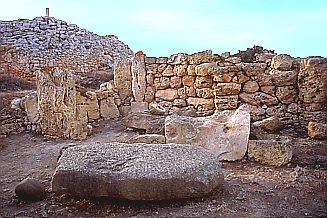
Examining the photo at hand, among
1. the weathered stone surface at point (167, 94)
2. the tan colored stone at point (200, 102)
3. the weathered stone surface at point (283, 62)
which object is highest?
the weathered stone surface at point (283, 62)

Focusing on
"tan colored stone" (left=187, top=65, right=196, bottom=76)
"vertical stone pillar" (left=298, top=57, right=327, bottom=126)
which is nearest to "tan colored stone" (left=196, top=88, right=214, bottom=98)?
"tan colored stone" (left=187, top=65, right=196, bottom=76)

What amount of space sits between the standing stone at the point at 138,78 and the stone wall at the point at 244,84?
0.21m

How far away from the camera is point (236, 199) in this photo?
3.48 m

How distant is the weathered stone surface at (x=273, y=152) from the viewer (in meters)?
4.49

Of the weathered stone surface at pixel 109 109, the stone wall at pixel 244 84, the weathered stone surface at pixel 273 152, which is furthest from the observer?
the weathered stone surface at pixel 109 109

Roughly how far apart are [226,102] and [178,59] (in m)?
1.47

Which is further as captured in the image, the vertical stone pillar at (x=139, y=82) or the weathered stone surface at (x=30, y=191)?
the vertical stone pillar at (x=139, y=82)

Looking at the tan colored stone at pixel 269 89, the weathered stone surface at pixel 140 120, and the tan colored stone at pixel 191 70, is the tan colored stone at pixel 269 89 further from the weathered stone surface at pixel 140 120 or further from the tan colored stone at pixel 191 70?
the weathered stone surface at pixel 140 120

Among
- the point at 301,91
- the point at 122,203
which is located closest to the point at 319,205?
the point at 122,203

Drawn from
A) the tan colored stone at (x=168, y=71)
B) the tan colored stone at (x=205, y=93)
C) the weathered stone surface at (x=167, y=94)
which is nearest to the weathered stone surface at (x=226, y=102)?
the tan colored stone at (x=205, y=93)

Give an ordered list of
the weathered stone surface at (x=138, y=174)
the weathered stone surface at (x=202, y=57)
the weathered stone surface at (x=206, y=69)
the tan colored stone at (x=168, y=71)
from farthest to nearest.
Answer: the tan colored stone at (x=168, y=71), the weathered stone surface at (x=202, y=57), the weathered stone surface at (x=206, y=69), the weathered stone surface at (x=138, y=174)

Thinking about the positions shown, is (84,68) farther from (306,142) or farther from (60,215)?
(60,215)

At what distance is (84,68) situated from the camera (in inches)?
576

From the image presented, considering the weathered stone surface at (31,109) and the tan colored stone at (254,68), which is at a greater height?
the tan colored stone at (254,68)
